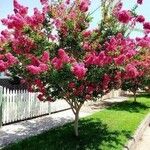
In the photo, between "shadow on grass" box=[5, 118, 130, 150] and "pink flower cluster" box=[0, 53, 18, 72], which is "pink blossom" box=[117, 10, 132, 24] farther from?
"shadow on grass" box=[5, 118, 130, 150]

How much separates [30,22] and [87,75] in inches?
70.2

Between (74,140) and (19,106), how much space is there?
3877 mm

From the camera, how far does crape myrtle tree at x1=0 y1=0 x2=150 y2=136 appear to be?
842 centimetres

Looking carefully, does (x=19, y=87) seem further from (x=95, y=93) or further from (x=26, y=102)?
(x=95, y=93)

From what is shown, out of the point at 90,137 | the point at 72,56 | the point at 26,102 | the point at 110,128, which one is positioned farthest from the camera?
the point at 26,102

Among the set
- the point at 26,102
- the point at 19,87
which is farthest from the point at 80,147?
the point at 19,87

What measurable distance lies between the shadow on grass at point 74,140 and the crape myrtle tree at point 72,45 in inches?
45.3

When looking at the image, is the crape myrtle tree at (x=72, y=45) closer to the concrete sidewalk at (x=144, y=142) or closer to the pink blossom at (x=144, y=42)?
the pink blossom at (x=144, y=42)

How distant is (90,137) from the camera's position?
10219mm

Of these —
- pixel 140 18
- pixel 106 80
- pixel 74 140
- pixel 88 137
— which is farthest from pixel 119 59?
pixel 88 137

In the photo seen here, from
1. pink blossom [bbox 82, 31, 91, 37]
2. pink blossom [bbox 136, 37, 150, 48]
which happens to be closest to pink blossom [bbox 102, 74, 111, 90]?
pink blossom [bbox 82, 31, 91, 37]

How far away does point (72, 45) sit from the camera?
29.2ft

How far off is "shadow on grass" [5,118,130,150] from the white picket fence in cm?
185

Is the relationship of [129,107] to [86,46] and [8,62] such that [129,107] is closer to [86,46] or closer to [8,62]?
[86,46]
